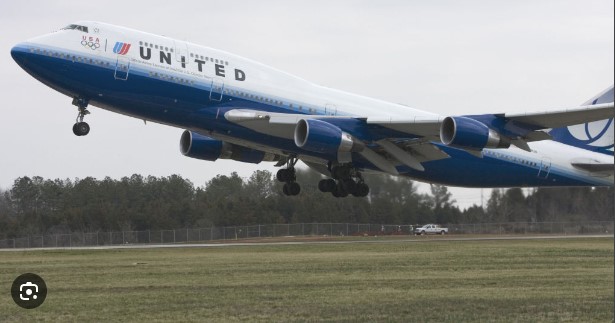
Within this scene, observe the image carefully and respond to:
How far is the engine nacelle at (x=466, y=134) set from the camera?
122 ft

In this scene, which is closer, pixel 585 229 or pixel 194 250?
pixel 194 250

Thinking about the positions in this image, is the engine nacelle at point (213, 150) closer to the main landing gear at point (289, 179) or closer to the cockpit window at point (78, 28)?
the main landing gear at point (289, 179)

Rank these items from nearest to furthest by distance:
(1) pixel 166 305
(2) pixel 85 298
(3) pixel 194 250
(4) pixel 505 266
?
(1) pixel 166 305 → (2) pixel 85 298 → (4) pixel 505 266 → (3) pixel 194 250

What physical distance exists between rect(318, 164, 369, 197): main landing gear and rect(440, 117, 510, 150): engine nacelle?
5.55 m

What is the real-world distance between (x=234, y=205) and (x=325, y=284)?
33269mm

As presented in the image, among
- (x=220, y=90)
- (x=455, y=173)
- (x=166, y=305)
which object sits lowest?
(x=166, y=305)

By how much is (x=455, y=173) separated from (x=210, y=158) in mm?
10611

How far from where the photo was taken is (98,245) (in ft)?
195

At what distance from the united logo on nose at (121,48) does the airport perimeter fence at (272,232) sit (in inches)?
970

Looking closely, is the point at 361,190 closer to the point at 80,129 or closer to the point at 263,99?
the point at 263,99

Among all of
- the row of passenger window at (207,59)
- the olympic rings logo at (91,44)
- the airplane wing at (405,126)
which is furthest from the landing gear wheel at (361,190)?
the olympic rings logo at (91,44)

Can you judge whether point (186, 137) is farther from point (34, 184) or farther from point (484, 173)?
point (34, 184)

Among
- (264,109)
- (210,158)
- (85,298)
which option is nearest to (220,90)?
(264,109)

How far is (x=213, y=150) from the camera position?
43125mm
